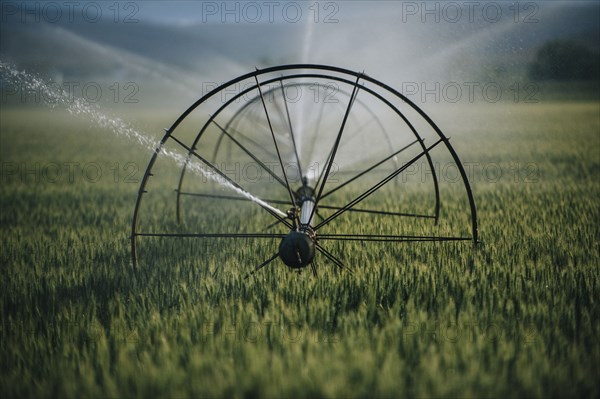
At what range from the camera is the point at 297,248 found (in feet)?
10.5

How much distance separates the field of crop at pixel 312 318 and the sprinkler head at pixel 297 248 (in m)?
0.21

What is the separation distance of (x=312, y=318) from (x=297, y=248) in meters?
0.56

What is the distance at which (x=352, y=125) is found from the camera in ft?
67.1

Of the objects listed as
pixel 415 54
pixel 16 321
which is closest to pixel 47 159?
pixel 415 54

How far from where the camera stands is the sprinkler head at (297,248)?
3197 millimetres

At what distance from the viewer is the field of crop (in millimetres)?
2207

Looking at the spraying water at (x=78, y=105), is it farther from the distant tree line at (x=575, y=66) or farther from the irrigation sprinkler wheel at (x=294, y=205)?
the distant tree line at (x=575, y=66)

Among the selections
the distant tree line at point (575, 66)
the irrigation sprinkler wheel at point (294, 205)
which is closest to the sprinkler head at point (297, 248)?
the irrigation sprinkler wheel at point (294, 205)

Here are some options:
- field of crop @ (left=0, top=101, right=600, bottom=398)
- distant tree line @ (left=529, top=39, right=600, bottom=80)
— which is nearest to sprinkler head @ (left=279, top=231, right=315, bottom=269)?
field of crop @ (left=0, top=101, right=600, bottom=398)

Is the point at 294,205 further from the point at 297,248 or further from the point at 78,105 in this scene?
the point at 78,105

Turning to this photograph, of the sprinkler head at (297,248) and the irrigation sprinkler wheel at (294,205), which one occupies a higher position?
the irrigation sprinkler wheel at (294,205)

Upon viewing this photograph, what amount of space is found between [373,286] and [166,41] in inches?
6774

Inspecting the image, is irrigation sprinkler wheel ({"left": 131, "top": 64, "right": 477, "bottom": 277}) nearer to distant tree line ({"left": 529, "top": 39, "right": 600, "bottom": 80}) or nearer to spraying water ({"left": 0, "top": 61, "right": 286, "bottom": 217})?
spraying water ({"left": 0, "top": 61, "right": 286, "bottom": 217})

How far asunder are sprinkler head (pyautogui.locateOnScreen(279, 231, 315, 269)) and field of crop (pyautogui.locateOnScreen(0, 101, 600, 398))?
0.21 m
